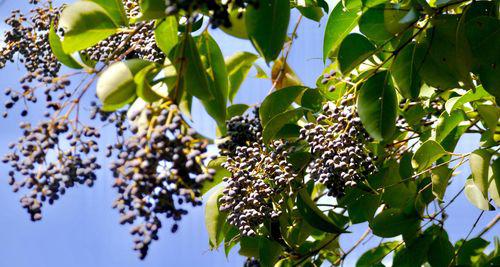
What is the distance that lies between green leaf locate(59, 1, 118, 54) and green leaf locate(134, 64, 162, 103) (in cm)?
17

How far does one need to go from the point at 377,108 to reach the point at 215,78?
431mm

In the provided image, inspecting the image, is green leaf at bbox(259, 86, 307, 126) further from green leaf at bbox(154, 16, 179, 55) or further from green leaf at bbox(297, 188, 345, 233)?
green leaf at bbox(154, 16, 179, 55)

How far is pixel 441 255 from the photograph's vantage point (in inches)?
83.1

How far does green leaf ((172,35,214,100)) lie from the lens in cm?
126

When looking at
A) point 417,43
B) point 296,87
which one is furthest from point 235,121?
point 417,43

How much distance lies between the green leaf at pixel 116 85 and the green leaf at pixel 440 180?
0.87 m

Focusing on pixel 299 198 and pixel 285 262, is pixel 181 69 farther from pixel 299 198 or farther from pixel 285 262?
pixel 285 262

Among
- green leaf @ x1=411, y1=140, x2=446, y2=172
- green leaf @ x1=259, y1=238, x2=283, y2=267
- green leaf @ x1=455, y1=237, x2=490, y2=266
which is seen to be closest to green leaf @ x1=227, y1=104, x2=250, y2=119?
green leaf @ x1=259, y1=238, x2=283, y2=267

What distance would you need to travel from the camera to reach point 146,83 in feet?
4.06

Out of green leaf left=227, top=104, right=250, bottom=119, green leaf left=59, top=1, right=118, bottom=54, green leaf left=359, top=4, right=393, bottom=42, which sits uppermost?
green leaf left=59, top=1, right=118, bottom=54

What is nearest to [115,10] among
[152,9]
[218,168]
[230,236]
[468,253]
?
[152,9]

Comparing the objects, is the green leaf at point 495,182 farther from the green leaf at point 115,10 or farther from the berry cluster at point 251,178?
the green leaf at point 115,10

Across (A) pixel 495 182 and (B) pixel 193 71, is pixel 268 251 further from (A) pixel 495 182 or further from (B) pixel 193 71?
(B) pixel 193 71

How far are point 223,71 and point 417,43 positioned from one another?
21.9 inches
